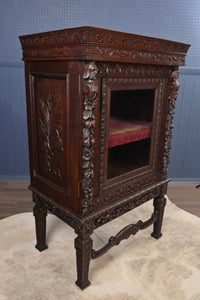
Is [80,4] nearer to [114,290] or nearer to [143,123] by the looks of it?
[143,123]

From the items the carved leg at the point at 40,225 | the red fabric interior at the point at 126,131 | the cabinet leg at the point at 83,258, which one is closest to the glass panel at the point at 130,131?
the red fabric interior at the point at 126,131

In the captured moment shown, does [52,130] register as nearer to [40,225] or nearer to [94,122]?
[94,122]

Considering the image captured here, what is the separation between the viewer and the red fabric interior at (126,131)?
60.7 inches

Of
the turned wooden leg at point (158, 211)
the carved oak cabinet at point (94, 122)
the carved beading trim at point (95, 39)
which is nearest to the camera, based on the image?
the carved beading trim at point (95, 39)

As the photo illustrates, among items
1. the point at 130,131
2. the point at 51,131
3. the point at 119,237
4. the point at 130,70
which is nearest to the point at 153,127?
the point at 130,131

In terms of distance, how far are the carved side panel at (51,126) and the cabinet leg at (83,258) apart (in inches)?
15.1

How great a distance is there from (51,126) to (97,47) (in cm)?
57

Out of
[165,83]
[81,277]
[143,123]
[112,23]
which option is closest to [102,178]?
[143,123]

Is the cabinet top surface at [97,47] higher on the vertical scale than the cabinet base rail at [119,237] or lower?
higher

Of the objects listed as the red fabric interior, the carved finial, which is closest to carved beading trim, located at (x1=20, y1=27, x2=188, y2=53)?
the carved finial

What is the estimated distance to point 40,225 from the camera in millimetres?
1946

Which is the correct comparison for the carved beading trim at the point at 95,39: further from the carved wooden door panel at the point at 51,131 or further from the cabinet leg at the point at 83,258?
the cabinet leg at the point at 83,258

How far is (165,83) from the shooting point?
1765mm

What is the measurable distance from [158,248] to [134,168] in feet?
2.62
